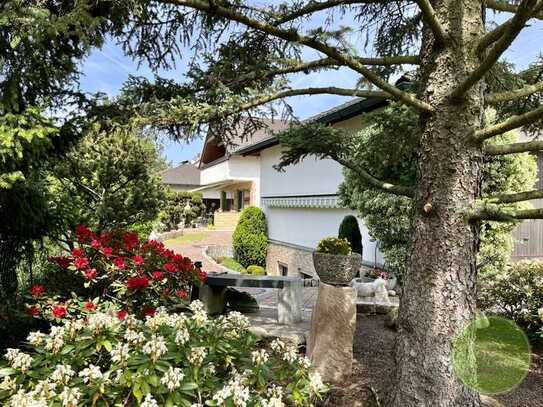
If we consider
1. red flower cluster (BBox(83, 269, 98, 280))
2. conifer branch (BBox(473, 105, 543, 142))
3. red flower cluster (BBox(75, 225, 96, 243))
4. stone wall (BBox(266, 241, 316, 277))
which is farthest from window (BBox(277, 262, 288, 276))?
conifer branch (BBox(473, 105, 543, 142))

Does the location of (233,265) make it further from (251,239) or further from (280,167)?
(280,167)

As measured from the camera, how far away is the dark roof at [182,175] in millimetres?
43969

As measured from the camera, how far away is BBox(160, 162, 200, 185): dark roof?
43969 mm

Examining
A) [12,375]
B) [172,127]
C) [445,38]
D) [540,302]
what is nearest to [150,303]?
[12,375]

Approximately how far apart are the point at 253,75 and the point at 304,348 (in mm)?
3683

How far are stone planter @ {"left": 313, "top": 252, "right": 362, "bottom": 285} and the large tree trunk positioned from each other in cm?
158

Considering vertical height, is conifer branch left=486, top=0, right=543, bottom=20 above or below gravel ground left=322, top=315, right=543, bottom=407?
above

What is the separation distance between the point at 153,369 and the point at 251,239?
1784 cm

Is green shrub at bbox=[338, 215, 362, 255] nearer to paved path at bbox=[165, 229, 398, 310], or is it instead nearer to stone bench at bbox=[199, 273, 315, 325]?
paved path at bbox=[165, 229, 398, 310]

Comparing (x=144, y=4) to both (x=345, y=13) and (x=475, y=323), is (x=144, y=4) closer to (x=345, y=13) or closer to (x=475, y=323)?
(x=345, y=13)

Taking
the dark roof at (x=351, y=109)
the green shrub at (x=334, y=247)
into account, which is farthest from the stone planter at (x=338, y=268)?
the dark roof at (x=351, y=109)

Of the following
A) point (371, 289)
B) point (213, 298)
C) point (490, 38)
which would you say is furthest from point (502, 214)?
point (371, 289)

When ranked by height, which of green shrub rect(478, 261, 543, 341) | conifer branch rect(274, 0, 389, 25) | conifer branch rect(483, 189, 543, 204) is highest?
conifer branch rect(274, 0, 389, 25)

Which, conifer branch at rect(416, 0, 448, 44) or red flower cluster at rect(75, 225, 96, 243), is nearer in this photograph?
conifer branch at rect(416, 0, 448, 44)
